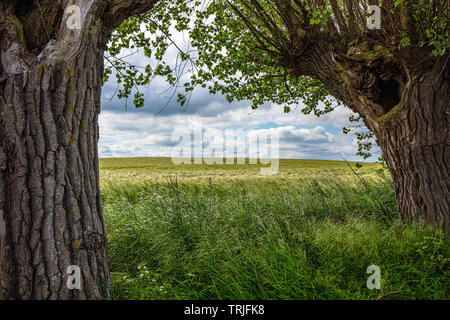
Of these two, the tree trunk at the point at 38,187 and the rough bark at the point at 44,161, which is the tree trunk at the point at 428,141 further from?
the tree trunk at the point at 38,187

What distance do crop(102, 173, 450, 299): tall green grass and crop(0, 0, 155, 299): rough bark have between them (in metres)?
0.76

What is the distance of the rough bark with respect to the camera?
218 cm

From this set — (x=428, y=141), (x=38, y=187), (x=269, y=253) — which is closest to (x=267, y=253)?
(x=269, y=253)

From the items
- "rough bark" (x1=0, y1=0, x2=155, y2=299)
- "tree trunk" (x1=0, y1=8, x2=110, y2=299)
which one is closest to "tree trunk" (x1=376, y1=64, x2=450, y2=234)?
"rough bark" (x1=0, y1=0, x2=155, y2=299)

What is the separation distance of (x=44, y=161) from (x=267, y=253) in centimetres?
237

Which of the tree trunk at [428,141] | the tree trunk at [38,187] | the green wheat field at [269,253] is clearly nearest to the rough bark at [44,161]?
the tree trunk at [38,187]

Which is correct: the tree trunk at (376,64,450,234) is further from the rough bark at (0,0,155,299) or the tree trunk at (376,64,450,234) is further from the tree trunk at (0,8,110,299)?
the tree trunk at (0,8,110,299)

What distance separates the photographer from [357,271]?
2912 mm

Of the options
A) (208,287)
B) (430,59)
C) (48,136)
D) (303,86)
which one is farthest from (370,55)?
(48,136)

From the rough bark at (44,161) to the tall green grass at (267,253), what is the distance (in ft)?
2.49

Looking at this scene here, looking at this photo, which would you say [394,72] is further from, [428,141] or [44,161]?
[44,161]

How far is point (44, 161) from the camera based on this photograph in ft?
7.25

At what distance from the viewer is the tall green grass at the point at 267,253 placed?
2.70 metres
